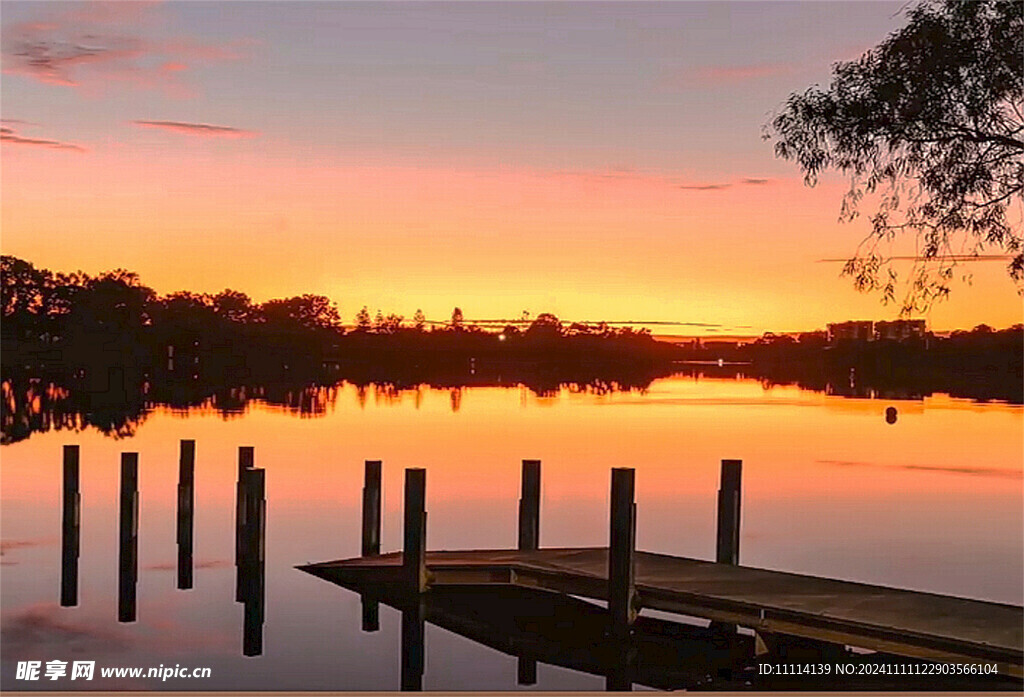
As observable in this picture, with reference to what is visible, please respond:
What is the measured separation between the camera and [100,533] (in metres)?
26.1

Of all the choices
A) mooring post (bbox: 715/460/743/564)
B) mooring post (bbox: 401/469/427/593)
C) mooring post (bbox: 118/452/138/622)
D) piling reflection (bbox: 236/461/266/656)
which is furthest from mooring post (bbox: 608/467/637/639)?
mooring post (bbox: 118/452/138/622)

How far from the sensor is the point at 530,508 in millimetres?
19359

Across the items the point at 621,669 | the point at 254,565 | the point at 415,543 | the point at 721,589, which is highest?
the point at 415,543

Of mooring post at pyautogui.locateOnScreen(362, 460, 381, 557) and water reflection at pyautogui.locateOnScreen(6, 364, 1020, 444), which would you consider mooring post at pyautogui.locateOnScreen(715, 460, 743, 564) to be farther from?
water reflection at pyautogui.locateOnScreen(6, 364, 1020, 444)

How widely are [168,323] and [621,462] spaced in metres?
99.3

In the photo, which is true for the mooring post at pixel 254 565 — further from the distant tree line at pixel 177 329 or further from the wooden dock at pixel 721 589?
the distant tree line at pixel 177 329

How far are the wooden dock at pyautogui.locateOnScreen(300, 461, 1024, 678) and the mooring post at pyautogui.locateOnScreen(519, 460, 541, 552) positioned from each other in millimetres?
20

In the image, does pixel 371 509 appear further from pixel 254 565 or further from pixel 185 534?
pixel 185 534

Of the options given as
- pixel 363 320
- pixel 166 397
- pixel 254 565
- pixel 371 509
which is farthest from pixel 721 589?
pixel 363 320

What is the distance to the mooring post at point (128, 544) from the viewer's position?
18969 mm

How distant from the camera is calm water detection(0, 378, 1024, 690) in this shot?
1789 cm

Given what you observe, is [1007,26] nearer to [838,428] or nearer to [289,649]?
[289,649]

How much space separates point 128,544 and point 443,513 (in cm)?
1127

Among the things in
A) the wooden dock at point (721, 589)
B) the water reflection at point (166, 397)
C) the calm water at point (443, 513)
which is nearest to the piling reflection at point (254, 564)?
the calm water at point (443, 513)
